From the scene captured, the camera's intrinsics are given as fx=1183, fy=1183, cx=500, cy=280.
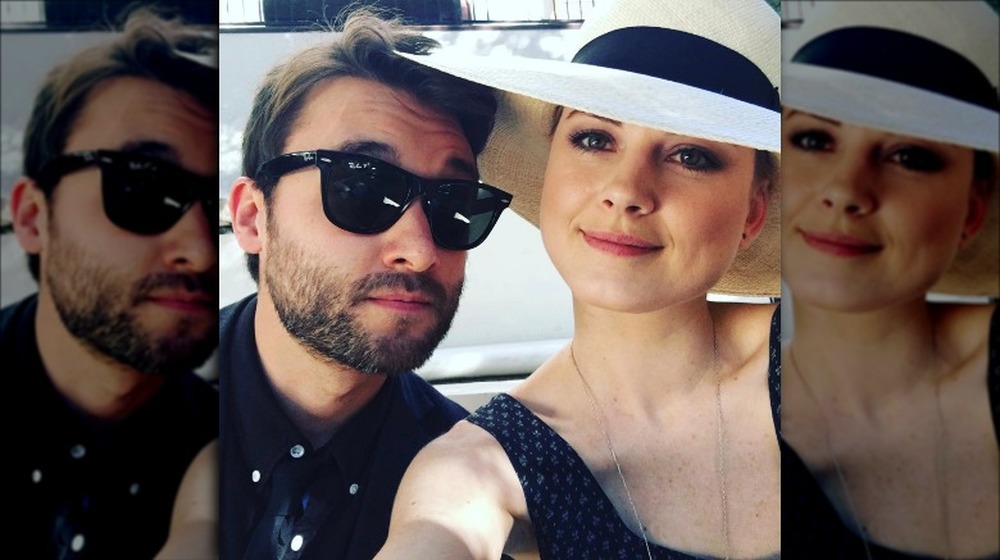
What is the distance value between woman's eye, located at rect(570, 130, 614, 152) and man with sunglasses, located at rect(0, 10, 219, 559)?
110 cm

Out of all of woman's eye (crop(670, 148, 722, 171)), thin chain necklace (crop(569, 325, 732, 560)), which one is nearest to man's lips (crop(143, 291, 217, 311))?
thin chain necklace (crop(569, 325, 732, 560))

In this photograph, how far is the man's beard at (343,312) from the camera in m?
3.57

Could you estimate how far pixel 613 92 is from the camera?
3527mm

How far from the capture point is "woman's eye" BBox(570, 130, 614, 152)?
11.7ft

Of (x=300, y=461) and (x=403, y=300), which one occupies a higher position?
(x=403, y=300)

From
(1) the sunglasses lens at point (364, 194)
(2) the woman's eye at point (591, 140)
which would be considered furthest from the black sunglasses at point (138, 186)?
(2) the woman's eye at point (591, 140)

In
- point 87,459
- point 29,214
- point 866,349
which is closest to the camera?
point 29,214

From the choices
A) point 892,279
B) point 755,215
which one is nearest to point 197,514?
point 755,215

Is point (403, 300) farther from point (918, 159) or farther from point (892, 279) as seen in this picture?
point (918, 159)

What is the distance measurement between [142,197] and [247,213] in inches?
12.1


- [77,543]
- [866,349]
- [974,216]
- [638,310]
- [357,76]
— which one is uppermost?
[357,76]

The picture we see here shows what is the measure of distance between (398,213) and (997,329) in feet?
5.98

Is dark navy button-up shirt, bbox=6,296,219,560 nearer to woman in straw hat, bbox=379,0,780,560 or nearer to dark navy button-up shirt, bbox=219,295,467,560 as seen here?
dark navy button-up shirt, bbox=219,295,467,560

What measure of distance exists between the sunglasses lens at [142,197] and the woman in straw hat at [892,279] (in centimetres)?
183
